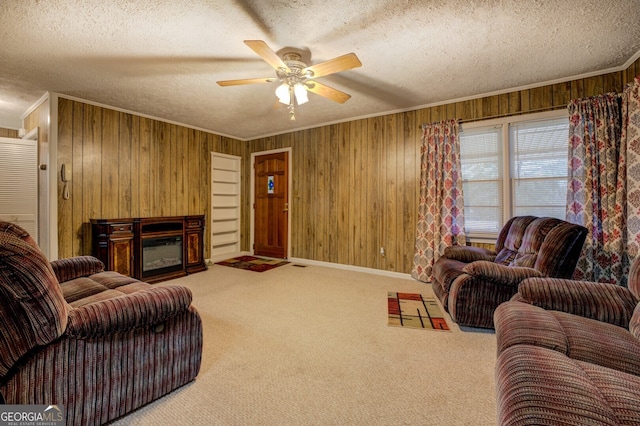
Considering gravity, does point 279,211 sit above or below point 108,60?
below

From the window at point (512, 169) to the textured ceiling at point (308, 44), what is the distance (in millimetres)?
499

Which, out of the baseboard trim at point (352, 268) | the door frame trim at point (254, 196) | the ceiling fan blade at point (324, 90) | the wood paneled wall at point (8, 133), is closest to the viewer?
the ceiling fan blade at point (324, 90)

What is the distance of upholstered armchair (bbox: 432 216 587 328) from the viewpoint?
6.98ft

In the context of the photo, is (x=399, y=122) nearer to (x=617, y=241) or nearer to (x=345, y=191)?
(x=345, y=191)

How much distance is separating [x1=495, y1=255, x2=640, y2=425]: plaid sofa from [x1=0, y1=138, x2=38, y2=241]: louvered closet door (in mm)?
5331

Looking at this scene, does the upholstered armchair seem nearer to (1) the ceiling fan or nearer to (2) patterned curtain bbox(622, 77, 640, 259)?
(2) patterned curtain bbox(622, 77, 640, 259)

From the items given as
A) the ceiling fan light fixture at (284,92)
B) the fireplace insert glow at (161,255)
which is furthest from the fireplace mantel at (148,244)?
the ceiling fan light fixture at (284,92)

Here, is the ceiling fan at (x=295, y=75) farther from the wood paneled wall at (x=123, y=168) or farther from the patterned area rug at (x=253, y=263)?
the patterned area rug at (x=253, y=263)

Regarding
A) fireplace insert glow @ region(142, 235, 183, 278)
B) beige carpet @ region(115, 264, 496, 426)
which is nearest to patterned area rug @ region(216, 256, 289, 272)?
fireplace insert glow @ region(142, 235, 183, 278)

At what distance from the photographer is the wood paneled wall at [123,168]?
11.8 ft

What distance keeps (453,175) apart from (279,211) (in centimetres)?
321

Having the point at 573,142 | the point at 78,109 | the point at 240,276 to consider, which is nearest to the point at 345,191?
the point at 240,276

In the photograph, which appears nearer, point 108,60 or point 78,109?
point 108,60

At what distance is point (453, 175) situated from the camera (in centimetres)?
368
